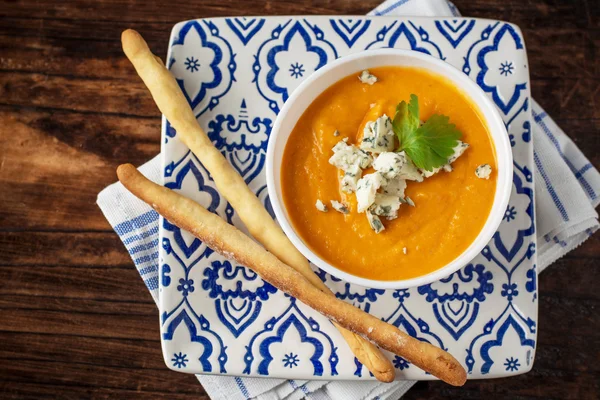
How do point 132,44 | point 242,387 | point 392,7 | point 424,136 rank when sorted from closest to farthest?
point 424,136, point 132,44, point 242,387, point 392,7

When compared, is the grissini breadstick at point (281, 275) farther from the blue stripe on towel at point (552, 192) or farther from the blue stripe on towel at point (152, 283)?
the blue stripe on towel at point (552, 192)

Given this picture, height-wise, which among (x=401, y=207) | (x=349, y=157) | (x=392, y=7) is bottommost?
(x=401, y=207)

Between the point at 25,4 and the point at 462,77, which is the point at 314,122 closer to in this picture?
the point at 462,77

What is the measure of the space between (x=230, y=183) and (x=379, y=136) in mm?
572

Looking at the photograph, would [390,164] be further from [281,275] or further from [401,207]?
[281,275]

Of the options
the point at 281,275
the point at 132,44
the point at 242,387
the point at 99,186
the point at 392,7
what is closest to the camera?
the point at 281,275

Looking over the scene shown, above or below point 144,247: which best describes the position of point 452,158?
above

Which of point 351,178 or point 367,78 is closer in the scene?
point 351,178

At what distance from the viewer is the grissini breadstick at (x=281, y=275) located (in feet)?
6.72

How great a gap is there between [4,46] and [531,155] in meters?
2.37

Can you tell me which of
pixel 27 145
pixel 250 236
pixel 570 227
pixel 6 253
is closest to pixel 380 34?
pixel 250 236

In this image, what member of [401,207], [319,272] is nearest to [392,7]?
[401,207]

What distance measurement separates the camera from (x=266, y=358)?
2.23m

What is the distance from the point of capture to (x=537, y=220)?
2.55 meters
